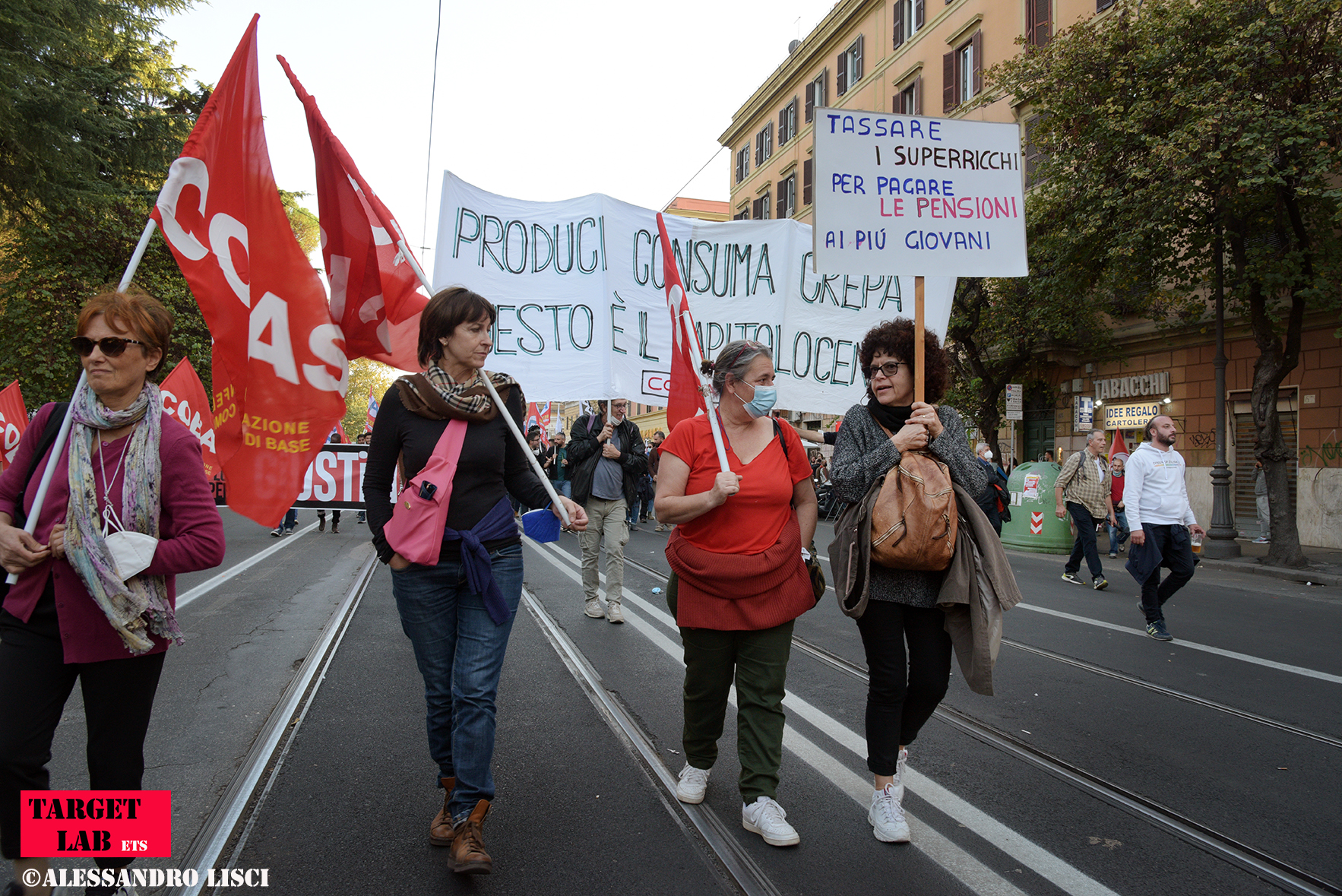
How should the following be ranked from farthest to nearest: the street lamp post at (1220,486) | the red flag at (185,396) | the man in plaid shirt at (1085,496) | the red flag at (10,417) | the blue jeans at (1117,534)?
the street lamp post at (1220,486) → the blue jeans at (1117,534) → the man in plaid shirt at (1085,496) → the red flag at (185,396) → the red flag at (10,417)

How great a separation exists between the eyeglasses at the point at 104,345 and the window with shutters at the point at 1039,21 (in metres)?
24.6

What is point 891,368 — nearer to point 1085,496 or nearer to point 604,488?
point 604,488

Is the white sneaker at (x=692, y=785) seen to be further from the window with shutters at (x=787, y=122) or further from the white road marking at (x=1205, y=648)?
the window with shutters at (x=787, y=122)

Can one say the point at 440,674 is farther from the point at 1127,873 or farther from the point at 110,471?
the point at 1127,873

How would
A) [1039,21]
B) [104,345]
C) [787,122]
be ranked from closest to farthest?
[104,345] → [1039,21] → [787,122]

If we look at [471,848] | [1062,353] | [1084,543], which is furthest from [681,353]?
[1062,353]

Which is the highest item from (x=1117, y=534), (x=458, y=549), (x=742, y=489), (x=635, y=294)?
(x=635, y=294)

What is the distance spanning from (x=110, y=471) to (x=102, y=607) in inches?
15.4

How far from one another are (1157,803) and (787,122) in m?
38.9

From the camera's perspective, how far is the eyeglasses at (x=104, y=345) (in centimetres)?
235

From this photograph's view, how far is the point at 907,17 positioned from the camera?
29328 mm

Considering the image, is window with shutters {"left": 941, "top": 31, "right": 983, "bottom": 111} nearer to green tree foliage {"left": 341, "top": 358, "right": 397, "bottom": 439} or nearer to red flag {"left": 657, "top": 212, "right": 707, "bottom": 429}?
red flag {"left": 657, "top": 212, "right": 707, "bottom": 429}

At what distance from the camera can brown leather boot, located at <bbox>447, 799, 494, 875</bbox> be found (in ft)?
8.95

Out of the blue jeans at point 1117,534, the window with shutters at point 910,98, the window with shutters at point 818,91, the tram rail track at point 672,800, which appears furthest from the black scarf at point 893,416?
the window with shutters at point 818,91
